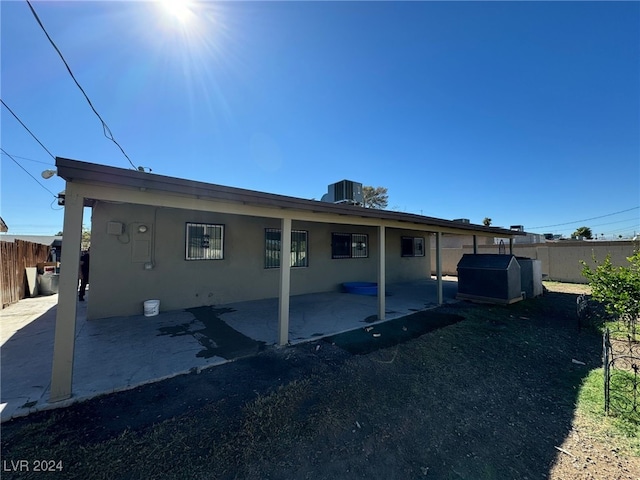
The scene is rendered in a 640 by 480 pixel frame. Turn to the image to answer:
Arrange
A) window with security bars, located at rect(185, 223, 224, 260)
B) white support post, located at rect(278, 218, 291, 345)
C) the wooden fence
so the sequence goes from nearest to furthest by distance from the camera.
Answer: white support post, located at rect(278, 218, 291, 345) < window with security bars, located at rect(185, 223, 224, 260) < the wooden fence

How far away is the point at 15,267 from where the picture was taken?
24.1 ft

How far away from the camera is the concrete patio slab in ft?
9.31

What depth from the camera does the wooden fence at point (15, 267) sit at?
6.63 metres

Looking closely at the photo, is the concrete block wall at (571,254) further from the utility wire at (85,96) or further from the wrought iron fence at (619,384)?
the utility wire at (85,96)

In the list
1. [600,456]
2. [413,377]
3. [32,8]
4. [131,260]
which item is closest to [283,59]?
[32,8]

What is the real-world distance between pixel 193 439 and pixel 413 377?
2.55 metres

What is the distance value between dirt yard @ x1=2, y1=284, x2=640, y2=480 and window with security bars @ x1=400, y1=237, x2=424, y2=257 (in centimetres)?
816

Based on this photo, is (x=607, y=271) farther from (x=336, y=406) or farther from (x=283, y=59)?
(x=283, y=59)

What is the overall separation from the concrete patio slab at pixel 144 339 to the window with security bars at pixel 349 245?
2465mm

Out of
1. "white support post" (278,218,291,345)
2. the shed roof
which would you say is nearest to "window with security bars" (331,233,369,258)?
the shed roof

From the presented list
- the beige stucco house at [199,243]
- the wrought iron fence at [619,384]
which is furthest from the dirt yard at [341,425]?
the beige stucco house at [199,243]

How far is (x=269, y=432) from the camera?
214 centimetres

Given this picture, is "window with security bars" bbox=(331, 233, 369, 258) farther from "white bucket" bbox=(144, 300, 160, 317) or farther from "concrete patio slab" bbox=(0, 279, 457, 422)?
"white bucket" bbox=(144, 300, 160, 317)

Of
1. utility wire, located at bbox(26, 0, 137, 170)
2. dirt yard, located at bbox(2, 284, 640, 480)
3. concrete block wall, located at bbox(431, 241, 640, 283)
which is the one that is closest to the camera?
dirt yard, located at bbox(2, 284, 640, 480)
